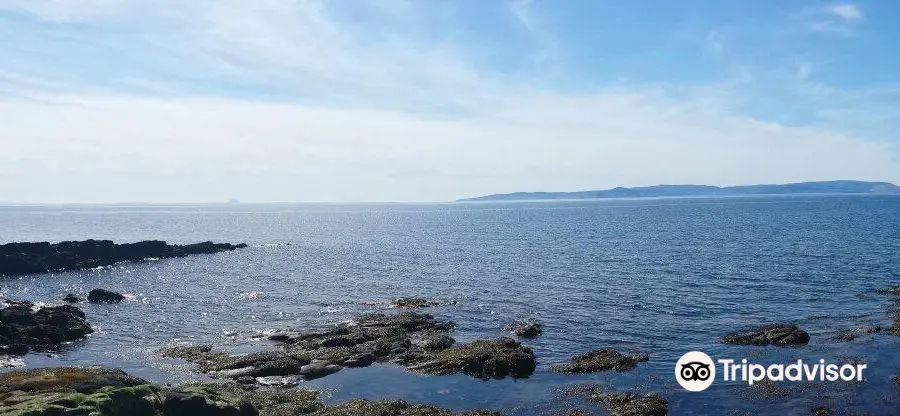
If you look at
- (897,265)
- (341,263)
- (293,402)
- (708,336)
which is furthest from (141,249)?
(897,265)

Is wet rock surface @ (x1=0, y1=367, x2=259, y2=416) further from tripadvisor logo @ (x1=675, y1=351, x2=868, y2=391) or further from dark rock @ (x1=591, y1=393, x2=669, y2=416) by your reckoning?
tripadvisor logo @ (x1=675, y1=351, x2=868, y2=391)

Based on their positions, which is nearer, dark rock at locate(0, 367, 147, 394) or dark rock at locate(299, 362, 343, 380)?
dark rock at locate(0, 367, 147, 394)

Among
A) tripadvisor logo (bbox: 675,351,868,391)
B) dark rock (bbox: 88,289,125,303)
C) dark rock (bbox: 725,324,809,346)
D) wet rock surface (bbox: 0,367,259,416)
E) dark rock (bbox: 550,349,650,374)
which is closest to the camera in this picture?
wet rock surface (bbox: 0,367,259,416)

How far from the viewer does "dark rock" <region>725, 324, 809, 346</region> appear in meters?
45.3

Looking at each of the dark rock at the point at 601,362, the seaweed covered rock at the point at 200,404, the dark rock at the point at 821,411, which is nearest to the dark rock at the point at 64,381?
the seaweed covered rock at the point at 200,404

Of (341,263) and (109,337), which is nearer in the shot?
(109,337)

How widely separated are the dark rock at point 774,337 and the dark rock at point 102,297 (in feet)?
218

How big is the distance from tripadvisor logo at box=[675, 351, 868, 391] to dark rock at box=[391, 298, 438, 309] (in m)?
31.3

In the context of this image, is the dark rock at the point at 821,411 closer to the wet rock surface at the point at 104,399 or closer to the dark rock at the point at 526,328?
the dark rock at the point at 526,328

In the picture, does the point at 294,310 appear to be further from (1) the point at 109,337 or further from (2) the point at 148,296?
(2) the point at 148,296

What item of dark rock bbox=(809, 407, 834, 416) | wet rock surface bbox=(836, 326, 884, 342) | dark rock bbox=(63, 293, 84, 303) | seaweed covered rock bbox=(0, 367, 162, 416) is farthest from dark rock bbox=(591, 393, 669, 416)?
dark rock bbox=(63, 293, 84, 303)

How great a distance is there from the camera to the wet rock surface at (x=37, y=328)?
50.9 metres

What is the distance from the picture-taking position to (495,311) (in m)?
62.0

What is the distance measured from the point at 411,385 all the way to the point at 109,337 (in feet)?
105
